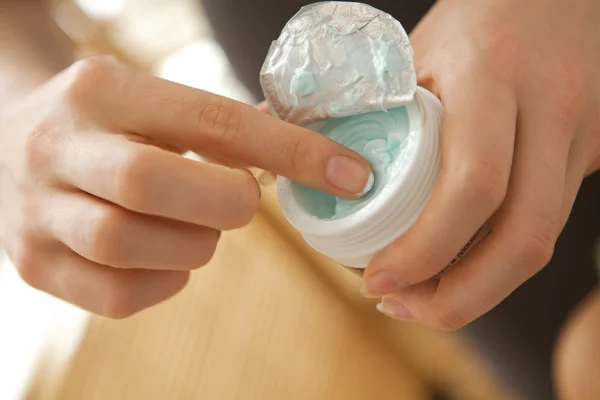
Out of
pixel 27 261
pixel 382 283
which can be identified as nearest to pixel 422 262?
pixel 382 283

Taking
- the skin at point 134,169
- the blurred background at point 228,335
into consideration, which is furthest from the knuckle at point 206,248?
the blurred background at point 228,335

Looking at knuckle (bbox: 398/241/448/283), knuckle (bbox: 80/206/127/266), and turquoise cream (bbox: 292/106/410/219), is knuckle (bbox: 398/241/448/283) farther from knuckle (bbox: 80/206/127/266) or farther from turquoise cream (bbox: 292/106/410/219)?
knuckle (bbox: 80/206/127/266)

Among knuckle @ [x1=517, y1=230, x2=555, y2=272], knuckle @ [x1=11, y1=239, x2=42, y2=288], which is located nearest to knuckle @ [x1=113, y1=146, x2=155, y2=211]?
knuckle @ [x1=11, y1=239, x2=42, y2=288]

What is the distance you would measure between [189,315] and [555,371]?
0.43 metres

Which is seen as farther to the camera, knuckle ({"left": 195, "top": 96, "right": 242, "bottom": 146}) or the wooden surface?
the wooden surface

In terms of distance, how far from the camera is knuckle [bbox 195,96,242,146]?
11.4 inches

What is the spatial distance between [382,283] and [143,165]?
0.15 metres

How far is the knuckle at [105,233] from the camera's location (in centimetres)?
29

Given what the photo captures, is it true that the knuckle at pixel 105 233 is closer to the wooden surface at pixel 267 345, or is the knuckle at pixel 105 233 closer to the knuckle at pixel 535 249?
the knuckle at pixel 535 249

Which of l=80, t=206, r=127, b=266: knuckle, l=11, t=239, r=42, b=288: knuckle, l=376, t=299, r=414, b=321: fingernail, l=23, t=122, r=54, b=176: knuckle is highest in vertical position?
l=23, t=122, r=54, b=176: knuckle

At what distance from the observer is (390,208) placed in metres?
0.28

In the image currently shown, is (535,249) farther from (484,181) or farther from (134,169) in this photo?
(134,169)

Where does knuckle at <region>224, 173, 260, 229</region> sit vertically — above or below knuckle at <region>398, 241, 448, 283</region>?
above

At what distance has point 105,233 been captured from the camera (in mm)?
294
